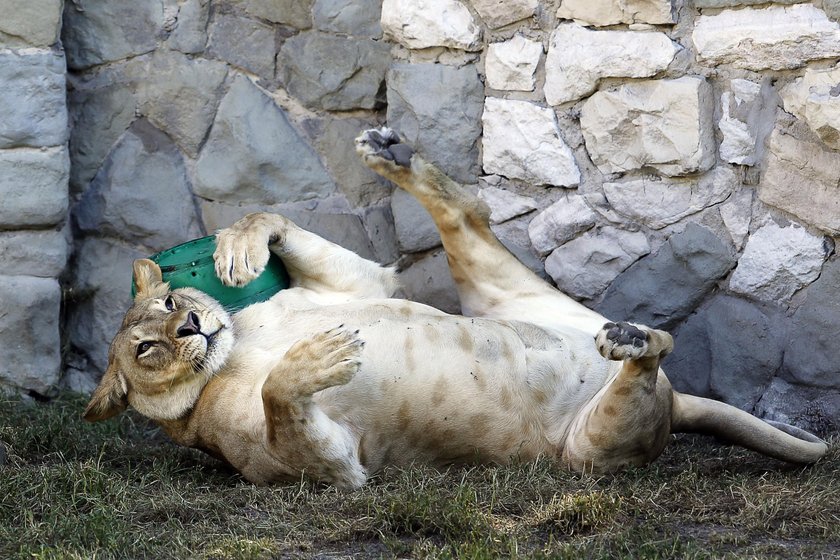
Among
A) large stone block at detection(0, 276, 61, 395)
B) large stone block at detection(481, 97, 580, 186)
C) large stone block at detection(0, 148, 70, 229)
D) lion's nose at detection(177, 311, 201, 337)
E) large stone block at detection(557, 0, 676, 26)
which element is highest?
large stone block at detection(557, 0, 676, 26)

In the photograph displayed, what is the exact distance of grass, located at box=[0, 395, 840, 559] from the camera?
3.04m

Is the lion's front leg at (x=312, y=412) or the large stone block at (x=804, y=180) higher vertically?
the large stone block at (x=804, y=180)

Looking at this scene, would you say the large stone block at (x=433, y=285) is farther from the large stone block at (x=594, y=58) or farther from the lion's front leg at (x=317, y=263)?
the large stone block at (x=594, y=58)

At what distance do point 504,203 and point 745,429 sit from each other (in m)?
1.50

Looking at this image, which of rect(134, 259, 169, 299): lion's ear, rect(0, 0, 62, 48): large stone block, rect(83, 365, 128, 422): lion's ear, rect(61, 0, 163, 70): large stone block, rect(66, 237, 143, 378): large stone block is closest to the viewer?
rect(83, 365, 128, 422): lion's ear

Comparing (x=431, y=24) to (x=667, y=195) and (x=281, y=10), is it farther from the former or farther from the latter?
(x=667, y=195)

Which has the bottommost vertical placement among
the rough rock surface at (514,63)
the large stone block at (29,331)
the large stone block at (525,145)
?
the large stone block at (29,331)

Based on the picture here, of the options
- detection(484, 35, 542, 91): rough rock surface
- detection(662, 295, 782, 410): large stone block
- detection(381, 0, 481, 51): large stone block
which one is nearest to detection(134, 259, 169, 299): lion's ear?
detection(381, 0, 481, 51): large stone block

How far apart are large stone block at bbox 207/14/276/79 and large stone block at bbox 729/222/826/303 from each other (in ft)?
7.22

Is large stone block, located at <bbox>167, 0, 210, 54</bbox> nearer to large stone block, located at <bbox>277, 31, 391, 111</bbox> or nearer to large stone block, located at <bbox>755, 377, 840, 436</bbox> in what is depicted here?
large stone block, located at <bbox>277, 31, 391, 111</bbox>

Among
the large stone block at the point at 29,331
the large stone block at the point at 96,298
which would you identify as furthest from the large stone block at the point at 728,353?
the large stone block at the point at 29,331

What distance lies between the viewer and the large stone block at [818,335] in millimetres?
4219

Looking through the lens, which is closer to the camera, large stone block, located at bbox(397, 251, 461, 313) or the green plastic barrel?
the green plastic barrel

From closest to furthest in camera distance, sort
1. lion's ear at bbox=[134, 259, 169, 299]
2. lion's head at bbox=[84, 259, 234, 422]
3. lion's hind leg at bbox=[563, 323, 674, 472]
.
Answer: lion's hind leg at bbox=[563, 323, 674, 472]
lion's head at bbox=[84, 259, 234, 422]
lion's ear at bbox=[134, 259, 169, 299]
